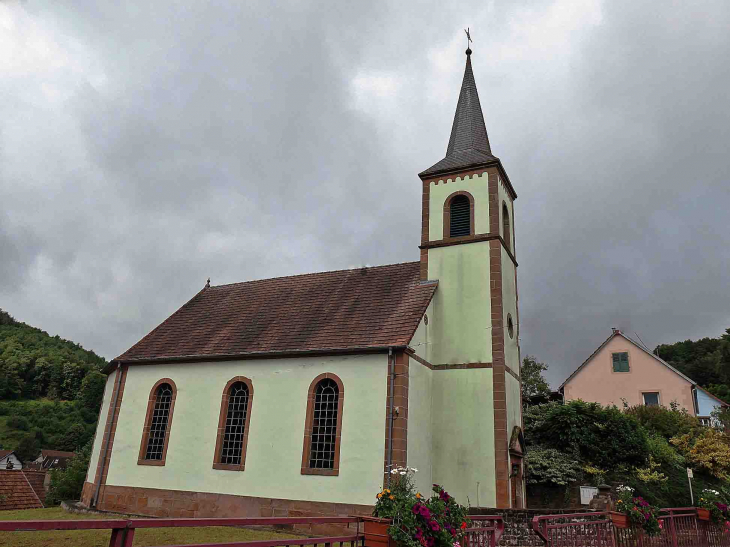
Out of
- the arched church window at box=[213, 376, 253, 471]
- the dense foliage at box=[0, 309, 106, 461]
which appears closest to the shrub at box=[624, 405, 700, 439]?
the arched church window at box=[213, 376, 253, 471]

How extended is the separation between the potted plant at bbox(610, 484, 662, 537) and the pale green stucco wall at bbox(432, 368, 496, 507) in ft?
19.2

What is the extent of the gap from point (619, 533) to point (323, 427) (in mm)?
8885

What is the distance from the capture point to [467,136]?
76.3 feet

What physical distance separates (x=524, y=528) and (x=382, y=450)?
4226 mm

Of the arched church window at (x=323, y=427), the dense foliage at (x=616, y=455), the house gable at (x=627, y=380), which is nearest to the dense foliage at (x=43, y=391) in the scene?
the house gable at (x=627, y=380)

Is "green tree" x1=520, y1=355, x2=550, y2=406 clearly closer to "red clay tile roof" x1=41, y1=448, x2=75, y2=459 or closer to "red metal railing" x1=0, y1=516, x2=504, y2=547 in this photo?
"red metal railing" x1=0, y1=516, x2=504, y2=547

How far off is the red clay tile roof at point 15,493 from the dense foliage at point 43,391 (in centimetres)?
5472

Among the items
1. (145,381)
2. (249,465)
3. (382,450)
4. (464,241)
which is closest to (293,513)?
(249,465)

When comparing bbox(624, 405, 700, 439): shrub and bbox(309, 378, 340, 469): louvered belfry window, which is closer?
bbox(309, 378, 340, 469): louvered belfry window

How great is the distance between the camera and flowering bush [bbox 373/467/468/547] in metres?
7.61

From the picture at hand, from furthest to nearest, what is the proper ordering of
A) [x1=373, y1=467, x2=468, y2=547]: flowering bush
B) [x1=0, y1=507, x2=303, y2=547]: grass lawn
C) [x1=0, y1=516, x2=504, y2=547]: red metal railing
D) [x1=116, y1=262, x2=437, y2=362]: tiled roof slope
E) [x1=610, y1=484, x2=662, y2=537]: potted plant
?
[x1=116, y1=262, x2=437, y2=362]: tiled roof slope → [x1=0, y1=507, x2=303, y2=547]: grass lawn → [x1=610, y1=484, x2=662, y2=537]: potted plant → [x1=373, y1=467, x2=468, y2=547]: flowering bush → [x1=0, y1=516, x2=504, y2=547]: red metal railing

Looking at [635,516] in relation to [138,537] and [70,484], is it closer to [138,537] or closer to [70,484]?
[138,537]

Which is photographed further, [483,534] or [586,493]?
[586,493]

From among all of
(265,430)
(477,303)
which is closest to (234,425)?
(265,430)
